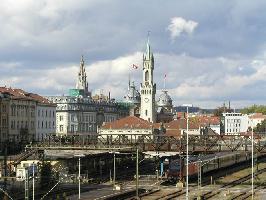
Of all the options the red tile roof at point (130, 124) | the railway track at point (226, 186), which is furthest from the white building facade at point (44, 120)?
the railway track at point (226, 186)

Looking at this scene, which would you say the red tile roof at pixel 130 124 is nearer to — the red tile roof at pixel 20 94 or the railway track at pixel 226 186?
the red tile roof at pixel 20 94

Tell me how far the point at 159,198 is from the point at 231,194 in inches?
397

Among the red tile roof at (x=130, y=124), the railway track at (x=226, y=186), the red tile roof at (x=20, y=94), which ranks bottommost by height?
the railway track at (x=226, y=186)

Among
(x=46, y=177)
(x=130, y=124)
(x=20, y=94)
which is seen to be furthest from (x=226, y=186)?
(x=130, y=124)

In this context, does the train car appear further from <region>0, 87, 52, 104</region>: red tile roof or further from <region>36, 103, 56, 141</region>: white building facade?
<region>36, 103, 56, 141</region>: white building facade

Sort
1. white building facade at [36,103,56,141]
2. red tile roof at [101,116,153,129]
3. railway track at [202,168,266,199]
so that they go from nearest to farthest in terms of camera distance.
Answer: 1. railway track at [202,168,266,199]
2. white building facade at [36,103,56,141]
3. red tile roof at [101,116,153,129]

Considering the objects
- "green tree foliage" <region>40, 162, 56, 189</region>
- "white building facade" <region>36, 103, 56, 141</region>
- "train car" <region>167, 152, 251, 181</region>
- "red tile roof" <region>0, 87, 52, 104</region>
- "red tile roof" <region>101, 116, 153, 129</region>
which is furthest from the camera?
"red tile roof" <region>101, 116, 153, 129</region>

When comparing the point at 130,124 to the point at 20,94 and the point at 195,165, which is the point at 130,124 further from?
the point at 195,165

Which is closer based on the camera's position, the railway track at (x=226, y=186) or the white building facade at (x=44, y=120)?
the railway track at (x=226, y=186)

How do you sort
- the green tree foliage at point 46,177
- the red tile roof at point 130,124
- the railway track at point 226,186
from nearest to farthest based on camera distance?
the railway track at point 226,186
the green tree foliage at point 46,177
the red tile roof at point 130,124

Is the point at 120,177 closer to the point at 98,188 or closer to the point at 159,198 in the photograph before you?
the point at 98,188

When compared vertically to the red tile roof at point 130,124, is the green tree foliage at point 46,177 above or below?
below

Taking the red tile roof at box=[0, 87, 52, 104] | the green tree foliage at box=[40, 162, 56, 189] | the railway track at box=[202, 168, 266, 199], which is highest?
the red tile roof at box=[0, 87, 52, 104]

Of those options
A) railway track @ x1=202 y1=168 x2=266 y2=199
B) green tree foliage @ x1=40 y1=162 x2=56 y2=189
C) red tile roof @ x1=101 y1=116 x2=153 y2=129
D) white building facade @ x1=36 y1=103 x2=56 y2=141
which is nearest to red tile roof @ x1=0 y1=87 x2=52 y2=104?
white building facade @ x1=36 y1=103 x2=56 y2=141
